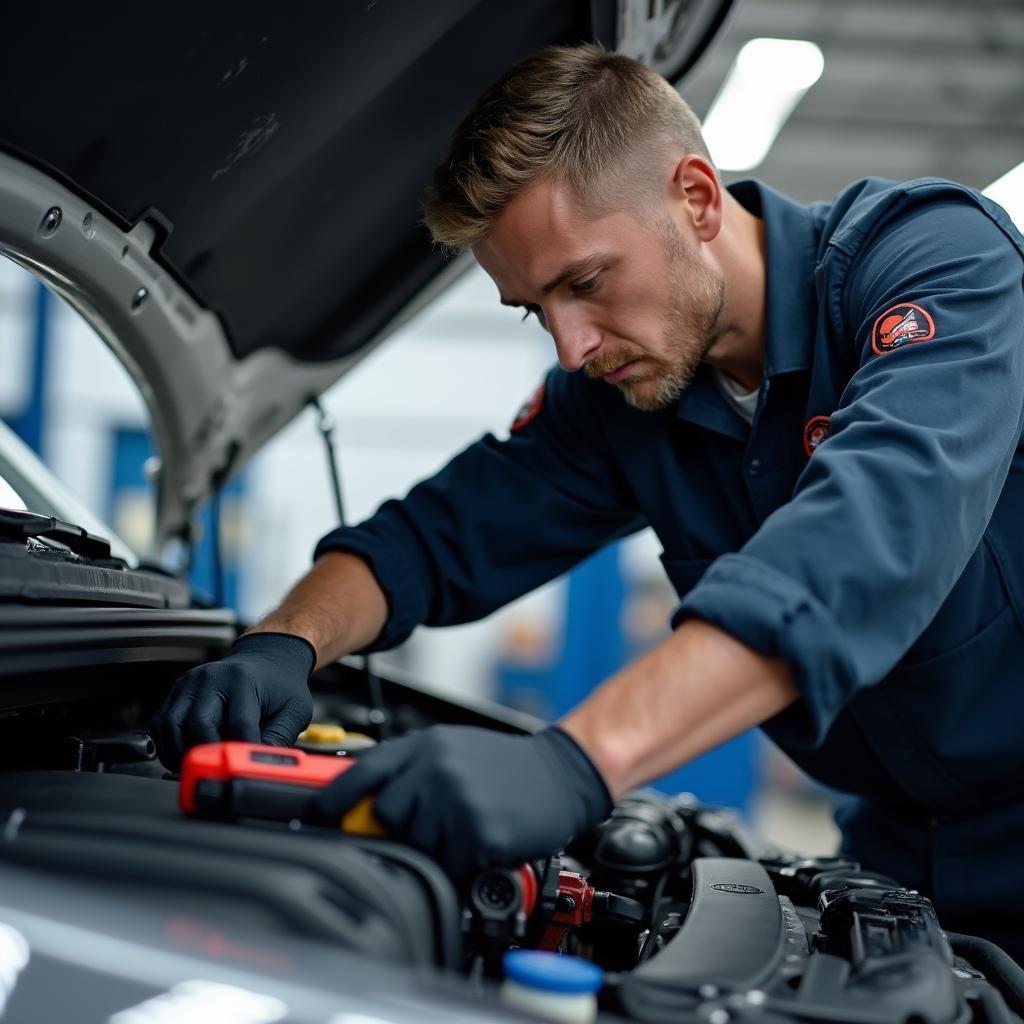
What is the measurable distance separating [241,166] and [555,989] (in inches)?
35.0

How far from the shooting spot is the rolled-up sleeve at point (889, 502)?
713 mm

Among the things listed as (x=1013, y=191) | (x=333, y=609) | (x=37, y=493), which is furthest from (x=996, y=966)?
(x=1013, y=191)

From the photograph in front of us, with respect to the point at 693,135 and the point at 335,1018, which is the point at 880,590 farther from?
the point at 693,135

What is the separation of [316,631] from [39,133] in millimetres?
577

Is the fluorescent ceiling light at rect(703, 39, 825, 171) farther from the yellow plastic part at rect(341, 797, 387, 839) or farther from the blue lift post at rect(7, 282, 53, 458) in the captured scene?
the yellow plastic part at rect(341, 797, 387, 839)

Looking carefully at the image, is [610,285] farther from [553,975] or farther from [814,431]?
[553,975]

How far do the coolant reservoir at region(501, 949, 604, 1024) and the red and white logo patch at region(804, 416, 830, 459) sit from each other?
70 cm

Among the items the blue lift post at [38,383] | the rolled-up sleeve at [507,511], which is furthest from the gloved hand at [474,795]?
the blue lift post at [38,383]

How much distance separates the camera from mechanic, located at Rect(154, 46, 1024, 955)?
0.72 metres

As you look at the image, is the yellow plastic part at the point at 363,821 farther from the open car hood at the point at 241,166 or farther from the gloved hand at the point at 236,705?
the open car hood at the point at 241,166

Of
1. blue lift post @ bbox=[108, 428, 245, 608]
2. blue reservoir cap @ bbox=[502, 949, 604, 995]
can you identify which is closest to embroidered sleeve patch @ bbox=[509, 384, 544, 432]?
blue reservoir cap @ bbox=[502, 949, 604, 995]

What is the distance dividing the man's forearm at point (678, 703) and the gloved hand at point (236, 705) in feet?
1.19

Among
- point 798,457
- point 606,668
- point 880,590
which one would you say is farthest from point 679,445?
point 606,668

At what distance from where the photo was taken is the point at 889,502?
77 centimetres
